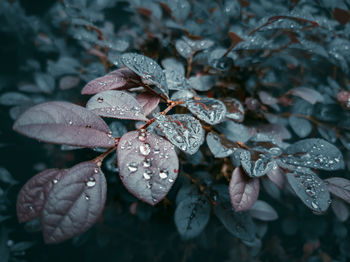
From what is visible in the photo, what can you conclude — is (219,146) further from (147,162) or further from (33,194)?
(33,194)

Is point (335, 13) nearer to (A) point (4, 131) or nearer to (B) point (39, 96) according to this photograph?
(B) point (39, 96)

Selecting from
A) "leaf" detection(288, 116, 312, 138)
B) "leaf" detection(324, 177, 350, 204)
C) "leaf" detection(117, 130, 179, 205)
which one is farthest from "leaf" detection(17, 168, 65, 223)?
"leaf" detection(288, 116, 312, 138)

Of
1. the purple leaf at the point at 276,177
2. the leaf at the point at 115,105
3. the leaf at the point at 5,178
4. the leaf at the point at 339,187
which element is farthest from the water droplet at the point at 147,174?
the leaf at the point at 5,178

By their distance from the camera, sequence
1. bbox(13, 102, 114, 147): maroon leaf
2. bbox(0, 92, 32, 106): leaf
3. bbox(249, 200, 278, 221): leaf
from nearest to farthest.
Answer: bbox(13, 102, 114, 147): maroon leaf
bbox(249, 200, 278, 221): leaf
bbox(0, 92, 32, 106): leaf

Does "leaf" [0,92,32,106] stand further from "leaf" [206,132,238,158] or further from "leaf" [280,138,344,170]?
"leaf" [280,138,344,170]

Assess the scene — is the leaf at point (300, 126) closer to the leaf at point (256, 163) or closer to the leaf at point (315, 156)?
the leaf at point (315, 156)

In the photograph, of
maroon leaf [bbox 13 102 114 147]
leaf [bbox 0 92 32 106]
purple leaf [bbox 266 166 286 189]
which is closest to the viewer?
maroon leaf [bbox 13 102 114 147]

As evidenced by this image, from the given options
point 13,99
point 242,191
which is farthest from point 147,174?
point 13,99
